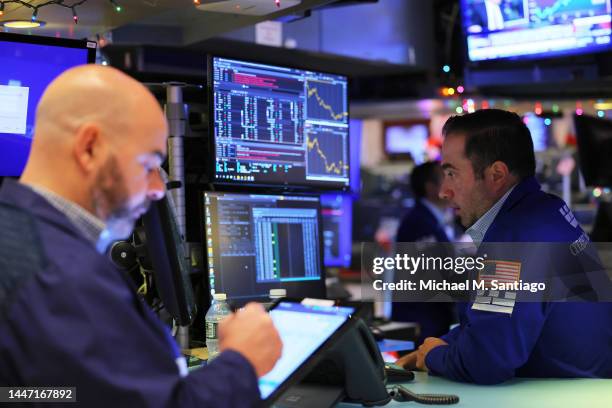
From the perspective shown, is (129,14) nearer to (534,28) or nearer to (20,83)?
(20,83)

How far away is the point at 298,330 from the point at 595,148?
4.03 m

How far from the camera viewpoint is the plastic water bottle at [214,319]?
3.02 meters

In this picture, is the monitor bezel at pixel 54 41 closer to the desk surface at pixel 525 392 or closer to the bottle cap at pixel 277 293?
the bottle cap at pixel 277 293

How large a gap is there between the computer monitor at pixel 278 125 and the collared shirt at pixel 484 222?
74cm

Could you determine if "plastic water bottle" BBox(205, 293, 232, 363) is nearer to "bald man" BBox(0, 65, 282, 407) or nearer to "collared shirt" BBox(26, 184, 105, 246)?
"bald man" BBox(0, 65, 282, 407)

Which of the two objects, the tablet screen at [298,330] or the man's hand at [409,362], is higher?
the tablet screen at [298,330]

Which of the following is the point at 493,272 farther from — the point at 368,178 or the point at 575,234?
the point at 368,178

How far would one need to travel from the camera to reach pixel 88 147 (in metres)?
1.61

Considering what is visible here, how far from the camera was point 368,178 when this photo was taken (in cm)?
1248

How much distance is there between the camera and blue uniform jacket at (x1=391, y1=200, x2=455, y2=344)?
5980 mm

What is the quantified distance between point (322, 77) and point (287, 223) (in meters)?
0.64


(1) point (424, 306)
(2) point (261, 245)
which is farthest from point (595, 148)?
(2) point (261, 245)

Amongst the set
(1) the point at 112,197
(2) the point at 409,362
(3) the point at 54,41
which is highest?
(3) the point at 54,41

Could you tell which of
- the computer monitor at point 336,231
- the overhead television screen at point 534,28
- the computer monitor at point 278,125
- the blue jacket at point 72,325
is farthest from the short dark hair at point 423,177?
the blue jacket at point 72,325
